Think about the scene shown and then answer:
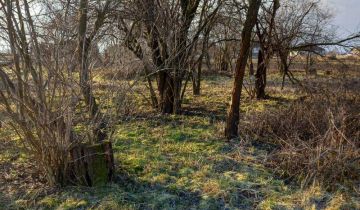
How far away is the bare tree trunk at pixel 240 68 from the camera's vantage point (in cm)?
612

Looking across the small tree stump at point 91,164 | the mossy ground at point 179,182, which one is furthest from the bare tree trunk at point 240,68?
the small tree stump at point 91,164

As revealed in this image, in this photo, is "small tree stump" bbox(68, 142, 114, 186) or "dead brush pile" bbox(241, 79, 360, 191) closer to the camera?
"small tree stump" bbox(68, 142, 114, 186)

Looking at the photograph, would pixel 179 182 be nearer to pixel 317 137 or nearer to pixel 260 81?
pixel 317 137

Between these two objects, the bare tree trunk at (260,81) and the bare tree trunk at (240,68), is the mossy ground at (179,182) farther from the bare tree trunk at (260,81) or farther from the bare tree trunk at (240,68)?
the bare tree trunk at (260,81)

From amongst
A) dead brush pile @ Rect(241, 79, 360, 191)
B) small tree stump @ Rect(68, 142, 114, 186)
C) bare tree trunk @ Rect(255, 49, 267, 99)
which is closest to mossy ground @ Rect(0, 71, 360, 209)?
small tree stump @ Rect(68, 142, 114, 186)

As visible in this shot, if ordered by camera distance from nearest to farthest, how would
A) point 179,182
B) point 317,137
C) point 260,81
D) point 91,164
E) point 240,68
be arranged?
1. point 91,164
2. point 179,182
3. point 317,137
4. point 240,68
5. point 260,81

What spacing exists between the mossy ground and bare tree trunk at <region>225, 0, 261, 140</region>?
28cm

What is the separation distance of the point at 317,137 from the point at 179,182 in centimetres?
221

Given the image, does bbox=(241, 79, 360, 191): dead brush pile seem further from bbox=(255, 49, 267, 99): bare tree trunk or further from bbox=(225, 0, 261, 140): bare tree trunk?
bbox=(255, 49, 267, 99): bare tree trunk

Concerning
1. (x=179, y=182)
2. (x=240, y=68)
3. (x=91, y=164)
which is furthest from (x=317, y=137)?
(x=91, y=164)

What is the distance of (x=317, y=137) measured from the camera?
→ 18.5ft

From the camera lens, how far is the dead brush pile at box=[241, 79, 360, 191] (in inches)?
192

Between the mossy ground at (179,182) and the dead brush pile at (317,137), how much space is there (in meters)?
0.27

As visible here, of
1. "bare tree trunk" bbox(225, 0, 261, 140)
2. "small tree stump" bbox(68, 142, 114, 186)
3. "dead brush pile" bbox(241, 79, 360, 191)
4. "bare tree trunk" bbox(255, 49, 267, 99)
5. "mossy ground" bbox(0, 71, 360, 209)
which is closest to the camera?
"mossy ground" bbox(0, 71, 360, 209)
